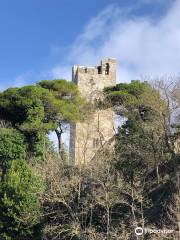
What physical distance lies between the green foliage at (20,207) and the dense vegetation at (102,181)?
0.05m

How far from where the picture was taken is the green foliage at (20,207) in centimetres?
2481

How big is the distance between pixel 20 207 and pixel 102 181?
15.4 feet

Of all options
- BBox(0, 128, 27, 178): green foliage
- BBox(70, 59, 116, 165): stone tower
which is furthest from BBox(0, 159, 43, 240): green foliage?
BBox(70, 59, 116, 165): stone tower

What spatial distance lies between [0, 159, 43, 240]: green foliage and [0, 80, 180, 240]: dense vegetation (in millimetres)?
47

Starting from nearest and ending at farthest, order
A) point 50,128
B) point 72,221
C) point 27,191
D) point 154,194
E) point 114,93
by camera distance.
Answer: point 72,221 → point 154,194 → point 27,191 → point 50,128 → point 114,93

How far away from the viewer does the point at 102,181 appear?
22.9 metres

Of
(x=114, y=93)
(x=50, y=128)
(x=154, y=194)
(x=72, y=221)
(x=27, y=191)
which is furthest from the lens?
(x=114, y=93)

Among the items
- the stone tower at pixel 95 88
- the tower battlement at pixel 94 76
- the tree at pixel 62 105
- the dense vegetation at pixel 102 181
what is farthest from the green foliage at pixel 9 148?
the tower battlement at pixel 94 76

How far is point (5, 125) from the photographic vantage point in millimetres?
31875

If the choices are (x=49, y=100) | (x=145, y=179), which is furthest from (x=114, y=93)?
(x=145, y=179)

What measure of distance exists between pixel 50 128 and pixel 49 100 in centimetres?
212

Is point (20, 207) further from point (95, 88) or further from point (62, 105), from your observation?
point (95, 88)

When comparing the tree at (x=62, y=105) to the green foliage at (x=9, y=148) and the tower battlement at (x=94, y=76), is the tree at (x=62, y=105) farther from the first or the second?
the tower battlement at (x=94, y=76)

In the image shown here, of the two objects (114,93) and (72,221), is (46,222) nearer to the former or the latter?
(72,221)
